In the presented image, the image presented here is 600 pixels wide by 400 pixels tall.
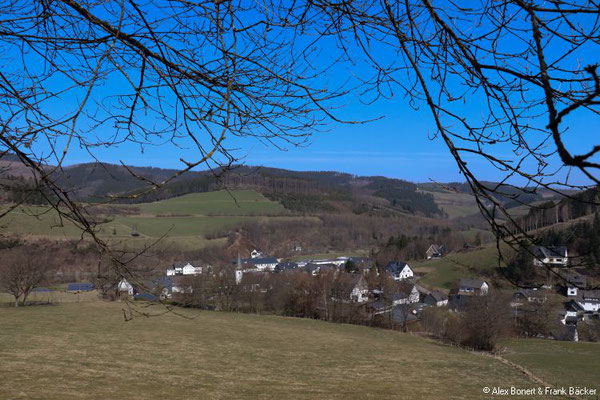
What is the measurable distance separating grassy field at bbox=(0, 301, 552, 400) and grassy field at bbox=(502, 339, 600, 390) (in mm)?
1427

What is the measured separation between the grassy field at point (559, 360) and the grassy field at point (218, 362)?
143cm

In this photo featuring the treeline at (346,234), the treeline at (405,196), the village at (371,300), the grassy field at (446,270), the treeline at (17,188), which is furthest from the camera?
the treeline at (405,196)

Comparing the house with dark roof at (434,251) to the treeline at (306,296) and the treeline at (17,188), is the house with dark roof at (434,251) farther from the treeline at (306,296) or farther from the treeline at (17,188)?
the treeline at (17,188)

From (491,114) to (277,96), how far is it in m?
0.99

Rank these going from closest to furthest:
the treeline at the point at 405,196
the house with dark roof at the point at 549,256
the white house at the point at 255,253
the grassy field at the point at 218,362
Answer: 1. the house with dark roof at the point at 549,256
2. the grassy field at the point at 218,362
3. the white house at the point at 255,253
4. the treeline at the point at 405,196

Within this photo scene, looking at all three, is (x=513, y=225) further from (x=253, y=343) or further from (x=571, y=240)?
(x=253, y=343)


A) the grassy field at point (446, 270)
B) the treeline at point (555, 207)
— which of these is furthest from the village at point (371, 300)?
the treeline at point (555, 207)

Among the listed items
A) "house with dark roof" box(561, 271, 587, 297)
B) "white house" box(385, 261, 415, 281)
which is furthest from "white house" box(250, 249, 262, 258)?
"house with dark roof" box(561, 271, 587, 297)

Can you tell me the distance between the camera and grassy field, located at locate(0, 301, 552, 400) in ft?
42.9

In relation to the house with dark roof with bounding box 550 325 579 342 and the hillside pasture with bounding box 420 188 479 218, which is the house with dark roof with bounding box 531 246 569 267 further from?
the hillside pasture with bounding box 420 188 479 218

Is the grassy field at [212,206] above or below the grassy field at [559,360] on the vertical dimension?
above

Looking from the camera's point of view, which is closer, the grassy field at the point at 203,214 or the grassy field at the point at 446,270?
the grassy field at the point at 446,270

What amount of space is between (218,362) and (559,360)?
15076mm

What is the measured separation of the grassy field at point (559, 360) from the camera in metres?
17.1
